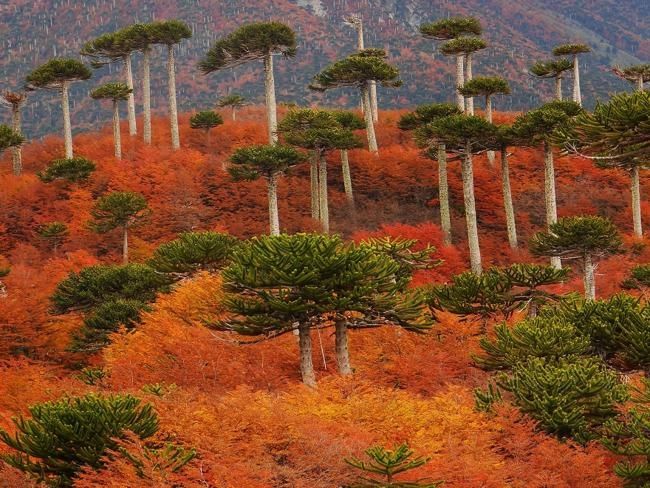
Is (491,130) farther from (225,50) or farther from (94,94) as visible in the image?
(94,94)

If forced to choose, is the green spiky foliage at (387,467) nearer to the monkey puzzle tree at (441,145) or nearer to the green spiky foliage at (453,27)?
the monkey puzzle tree at (441,145)

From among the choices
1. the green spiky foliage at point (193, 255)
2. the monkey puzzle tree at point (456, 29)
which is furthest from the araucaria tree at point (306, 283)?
the monkey puzzle tree at point (456, 29)

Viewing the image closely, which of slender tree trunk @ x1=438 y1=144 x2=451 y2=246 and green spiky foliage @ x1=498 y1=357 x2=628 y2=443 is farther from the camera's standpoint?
slender tree trunk @ x1=438 y1=144 x2=451 y2=246

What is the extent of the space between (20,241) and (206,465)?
28.0 metres

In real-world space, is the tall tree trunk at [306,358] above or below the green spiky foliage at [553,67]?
below

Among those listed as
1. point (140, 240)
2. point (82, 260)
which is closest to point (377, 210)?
point (140, 240)

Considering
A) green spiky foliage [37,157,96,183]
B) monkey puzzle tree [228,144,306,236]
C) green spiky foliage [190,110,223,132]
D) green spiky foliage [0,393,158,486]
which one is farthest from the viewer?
green spiky foliage [190,110,223,132]

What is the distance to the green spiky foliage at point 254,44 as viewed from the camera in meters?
32.2

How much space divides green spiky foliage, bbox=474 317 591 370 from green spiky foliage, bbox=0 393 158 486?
8.77 m

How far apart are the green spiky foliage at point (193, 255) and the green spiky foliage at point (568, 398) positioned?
36.7 ft

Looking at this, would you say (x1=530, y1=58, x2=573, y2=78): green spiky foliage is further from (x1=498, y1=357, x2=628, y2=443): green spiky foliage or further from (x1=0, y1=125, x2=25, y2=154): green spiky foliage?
(x1=0, y1=125, x2=25, y2=154): green spiky foliage

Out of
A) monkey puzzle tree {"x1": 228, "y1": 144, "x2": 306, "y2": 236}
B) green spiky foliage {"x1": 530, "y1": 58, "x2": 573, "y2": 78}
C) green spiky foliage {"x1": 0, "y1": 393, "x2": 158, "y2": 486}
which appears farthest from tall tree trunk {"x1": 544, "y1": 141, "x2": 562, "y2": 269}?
green spiky foliage {"x1": 0, "y1": 393, "x2": 158, "y2": 486}

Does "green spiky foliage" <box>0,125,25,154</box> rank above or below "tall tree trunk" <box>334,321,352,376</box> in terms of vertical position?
above

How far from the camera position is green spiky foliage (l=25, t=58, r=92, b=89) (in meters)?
34.9
